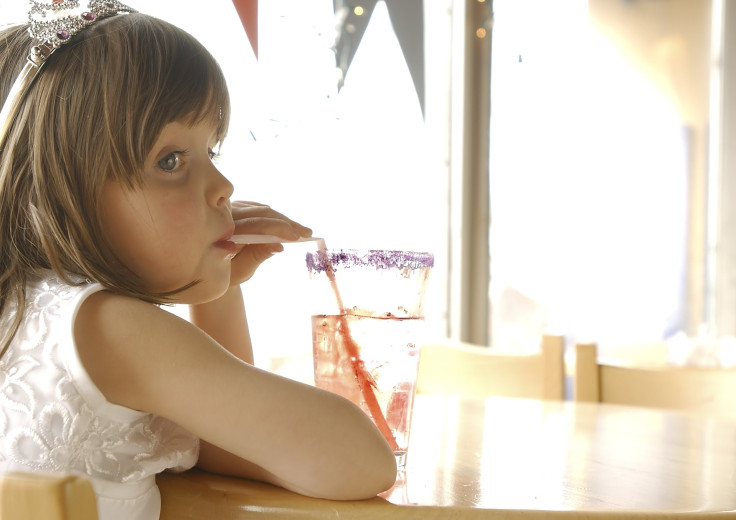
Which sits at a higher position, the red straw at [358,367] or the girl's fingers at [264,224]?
the girl's fingers at [264,224]

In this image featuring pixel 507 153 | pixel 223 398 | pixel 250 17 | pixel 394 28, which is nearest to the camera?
pixel 223 398

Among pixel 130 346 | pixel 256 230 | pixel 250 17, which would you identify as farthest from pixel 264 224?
pixel 250 17

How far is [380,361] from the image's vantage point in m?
0.67

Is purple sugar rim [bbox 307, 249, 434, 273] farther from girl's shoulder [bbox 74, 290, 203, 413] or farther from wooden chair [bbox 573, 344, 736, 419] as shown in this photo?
wooden chair [bbox 573, 344, 736, 419]

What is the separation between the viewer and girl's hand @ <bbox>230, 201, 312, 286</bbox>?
76cm

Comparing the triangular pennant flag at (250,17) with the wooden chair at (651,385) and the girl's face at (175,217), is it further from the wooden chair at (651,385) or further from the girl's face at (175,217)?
the girl's face at (175,217)

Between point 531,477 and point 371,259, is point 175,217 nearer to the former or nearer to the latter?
point 371,259

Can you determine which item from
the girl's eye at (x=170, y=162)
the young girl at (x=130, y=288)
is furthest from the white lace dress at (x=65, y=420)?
the girl's eye at (x=170, y=162)

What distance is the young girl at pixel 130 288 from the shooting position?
552 mm

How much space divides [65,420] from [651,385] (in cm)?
110

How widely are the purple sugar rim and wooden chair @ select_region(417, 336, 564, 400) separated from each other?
0.86 metres

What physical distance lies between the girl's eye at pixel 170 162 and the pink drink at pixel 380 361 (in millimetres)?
177

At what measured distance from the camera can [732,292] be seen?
3.15 metres

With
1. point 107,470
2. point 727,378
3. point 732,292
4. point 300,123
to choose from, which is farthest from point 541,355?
point 732,292
